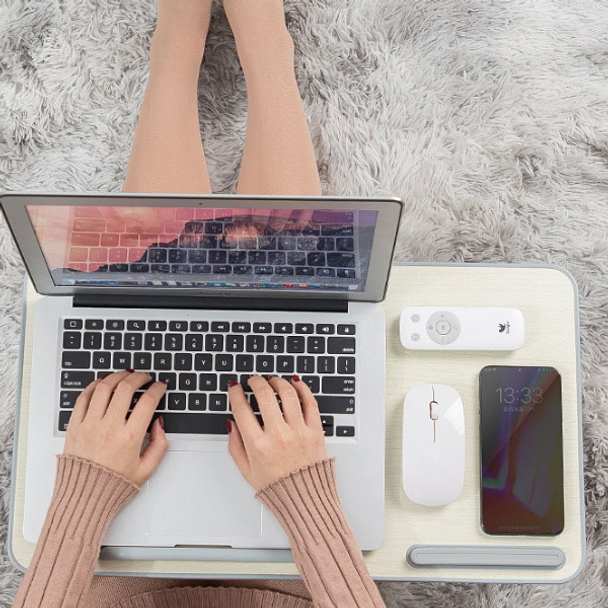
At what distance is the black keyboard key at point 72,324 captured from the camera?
2.35 ft

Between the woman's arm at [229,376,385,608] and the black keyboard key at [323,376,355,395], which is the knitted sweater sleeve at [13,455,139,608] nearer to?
the woman's arm at [229,376,385,608]

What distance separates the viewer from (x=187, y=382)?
0.71 meters

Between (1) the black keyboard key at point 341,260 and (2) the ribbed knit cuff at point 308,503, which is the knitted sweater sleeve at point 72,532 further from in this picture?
(1) the black keyboard key at point 341,260

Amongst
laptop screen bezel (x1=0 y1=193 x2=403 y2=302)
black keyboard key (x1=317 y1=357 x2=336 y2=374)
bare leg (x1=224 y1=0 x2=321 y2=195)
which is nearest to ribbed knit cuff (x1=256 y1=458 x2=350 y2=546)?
black keyboard key (x1=317 y1=357 x2=336 y2=374)

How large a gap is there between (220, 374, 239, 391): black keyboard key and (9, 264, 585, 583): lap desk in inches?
7.6

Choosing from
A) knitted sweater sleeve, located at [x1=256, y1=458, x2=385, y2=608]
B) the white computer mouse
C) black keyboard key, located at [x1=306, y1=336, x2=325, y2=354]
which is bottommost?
knitted sweater sleeve, located at [x1=256, y1=458, x2=385, y2=608]

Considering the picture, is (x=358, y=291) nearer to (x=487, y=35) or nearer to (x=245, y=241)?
(x=245, y=241)

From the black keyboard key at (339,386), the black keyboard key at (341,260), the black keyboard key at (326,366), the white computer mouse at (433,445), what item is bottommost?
the white computer mouse at (433,445)

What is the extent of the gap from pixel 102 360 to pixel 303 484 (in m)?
0.29

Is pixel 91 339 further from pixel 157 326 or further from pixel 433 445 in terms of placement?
pixel 433 445

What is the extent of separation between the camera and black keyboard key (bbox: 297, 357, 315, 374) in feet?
2.35

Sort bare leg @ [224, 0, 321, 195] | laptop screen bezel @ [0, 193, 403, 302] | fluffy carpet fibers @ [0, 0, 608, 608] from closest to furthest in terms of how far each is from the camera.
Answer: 1. laptop screen bezel @ [0, 193, 403, 302]
2. bare leg @ [224, 0, 321, 195]
3. fluffy carpet fibers @ [0, 0, 608, 608]

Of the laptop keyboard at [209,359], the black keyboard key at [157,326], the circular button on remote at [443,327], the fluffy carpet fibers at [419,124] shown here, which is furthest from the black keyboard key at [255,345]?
the fluffy carpet fibers at [419,124]

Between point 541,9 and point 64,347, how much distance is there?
1109 mm
